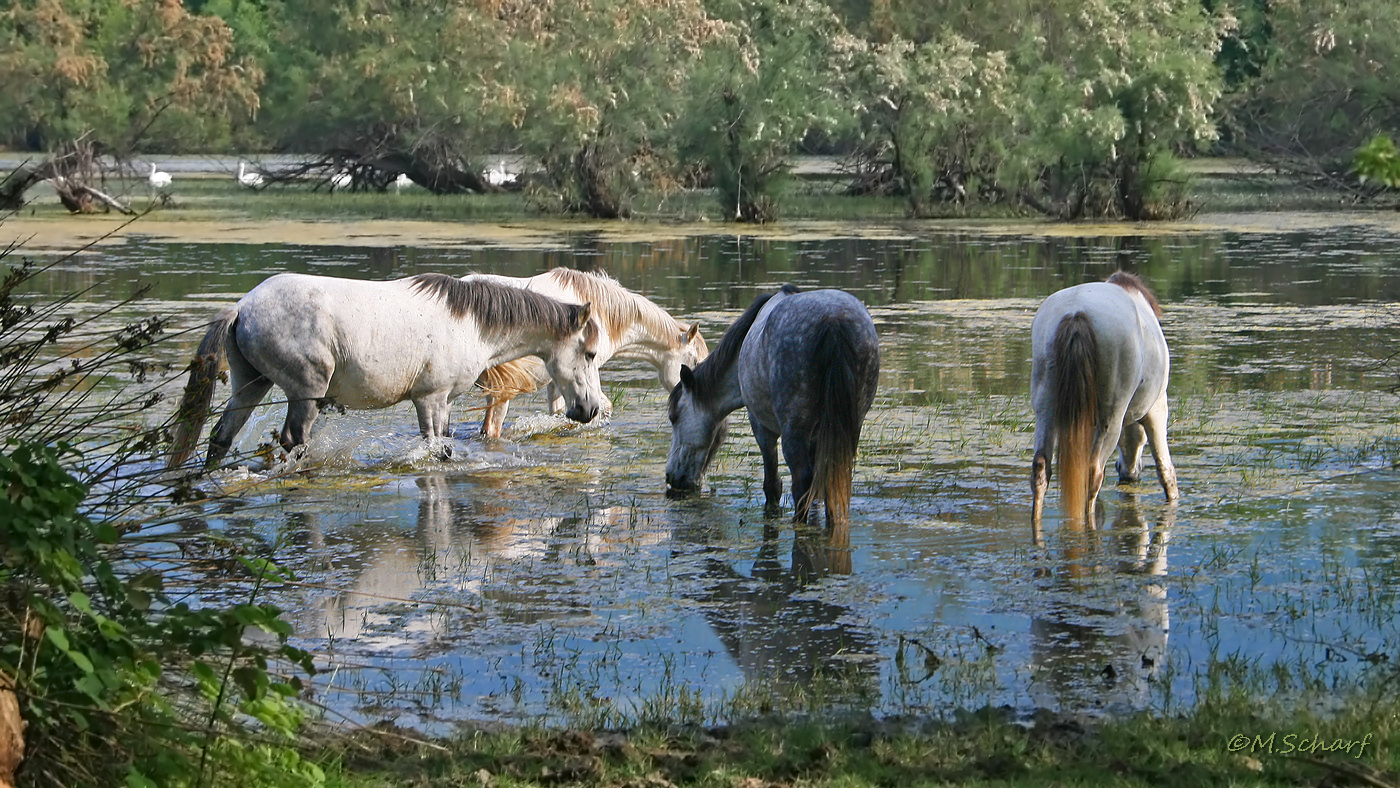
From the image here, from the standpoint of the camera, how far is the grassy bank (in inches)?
185

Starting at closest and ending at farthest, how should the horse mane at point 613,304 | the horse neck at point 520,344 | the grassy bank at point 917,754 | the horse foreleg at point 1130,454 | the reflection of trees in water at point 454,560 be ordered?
the grassy bank at point 917,754 < the reflection of trees in water at point 454,560 < the horse foreleg at point 1130,454 < the horse neck at point 520,344 < the horse mane at point 613,304

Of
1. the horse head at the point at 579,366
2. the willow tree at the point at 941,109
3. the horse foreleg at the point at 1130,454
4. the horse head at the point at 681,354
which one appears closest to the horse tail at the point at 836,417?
the horse foreleg at the point at 1130,454

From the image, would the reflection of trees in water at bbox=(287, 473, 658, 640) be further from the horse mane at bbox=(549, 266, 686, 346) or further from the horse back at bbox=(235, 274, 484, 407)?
the horse mane at bbox=(549, 266, 686, 346)

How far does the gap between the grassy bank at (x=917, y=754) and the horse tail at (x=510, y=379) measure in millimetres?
6463

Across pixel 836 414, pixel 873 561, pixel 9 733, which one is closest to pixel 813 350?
pixel 836 414

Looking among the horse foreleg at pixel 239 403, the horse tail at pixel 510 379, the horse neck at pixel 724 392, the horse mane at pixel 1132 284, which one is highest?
the horse mane at pixel 1132 284

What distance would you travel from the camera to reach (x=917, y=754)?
16.1 feet

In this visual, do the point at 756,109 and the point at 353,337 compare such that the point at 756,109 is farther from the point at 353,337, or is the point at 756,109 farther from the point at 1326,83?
the point at 353,337

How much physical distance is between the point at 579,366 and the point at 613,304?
0.83 meters

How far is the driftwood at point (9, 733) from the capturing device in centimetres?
384

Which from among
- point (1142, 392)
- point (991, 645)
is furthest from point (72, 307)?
point (991, 645)

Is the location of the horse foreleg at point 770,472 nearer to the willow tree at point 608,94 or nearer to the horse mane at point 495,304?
the horse mane at point 495,304

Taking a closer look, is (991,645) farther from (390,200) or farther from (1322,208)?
(390,200)

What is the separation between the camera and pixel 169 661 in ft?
14.2
